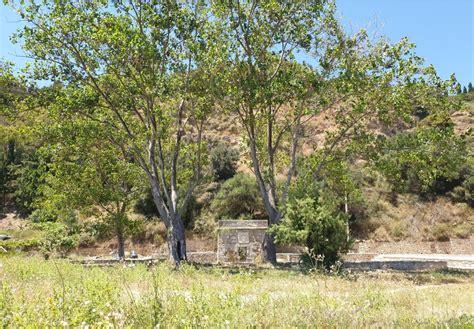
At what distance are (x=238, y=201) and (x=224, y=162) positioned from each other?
809cm

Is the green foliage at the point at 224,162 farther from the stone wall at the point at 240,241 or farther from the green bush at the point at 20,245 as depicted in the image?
the green bush at the point at 20,245

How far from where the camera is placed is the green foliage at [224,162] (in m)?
45.6

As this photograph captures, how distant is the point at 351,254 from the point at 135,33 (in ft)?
78.6

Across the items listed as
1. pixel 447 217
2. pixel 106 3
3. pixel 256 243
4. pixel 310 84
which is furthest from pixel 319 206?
pixel 447 217

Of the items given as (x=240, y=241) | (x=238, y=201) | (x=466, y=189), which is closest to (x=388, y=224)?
(x=466, y=189)

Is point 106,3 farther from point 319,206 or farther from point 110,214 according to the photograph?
point 110,214

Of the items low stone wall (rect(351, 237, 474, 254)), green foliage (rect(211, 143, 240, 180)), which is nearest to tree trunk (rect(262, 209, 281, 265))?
low stone wall (rect(351, 237, 474, 254))

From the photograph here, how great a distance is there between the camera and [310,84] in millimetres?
18547

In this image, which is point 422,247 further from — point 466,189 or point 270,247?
point 270,247

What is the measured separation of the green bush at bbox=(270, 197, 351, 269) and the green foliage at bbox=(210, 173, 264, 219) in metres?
22.1

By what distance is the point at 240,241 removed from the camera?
28203 millimetres

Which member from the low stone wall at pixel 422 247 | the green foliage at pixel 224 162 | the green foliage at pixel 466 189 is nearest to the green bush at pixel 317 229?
the low stone wall at pixel 422 247

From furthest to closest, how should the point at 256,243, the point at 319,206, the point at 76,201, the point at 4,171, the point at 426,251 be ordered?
the point at 4,171 < the point at 426,251 < the point at 256,243 < the point at 76,201 < the point at 319,206

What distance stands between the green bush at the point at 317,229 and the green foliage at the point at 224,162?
29339mm
